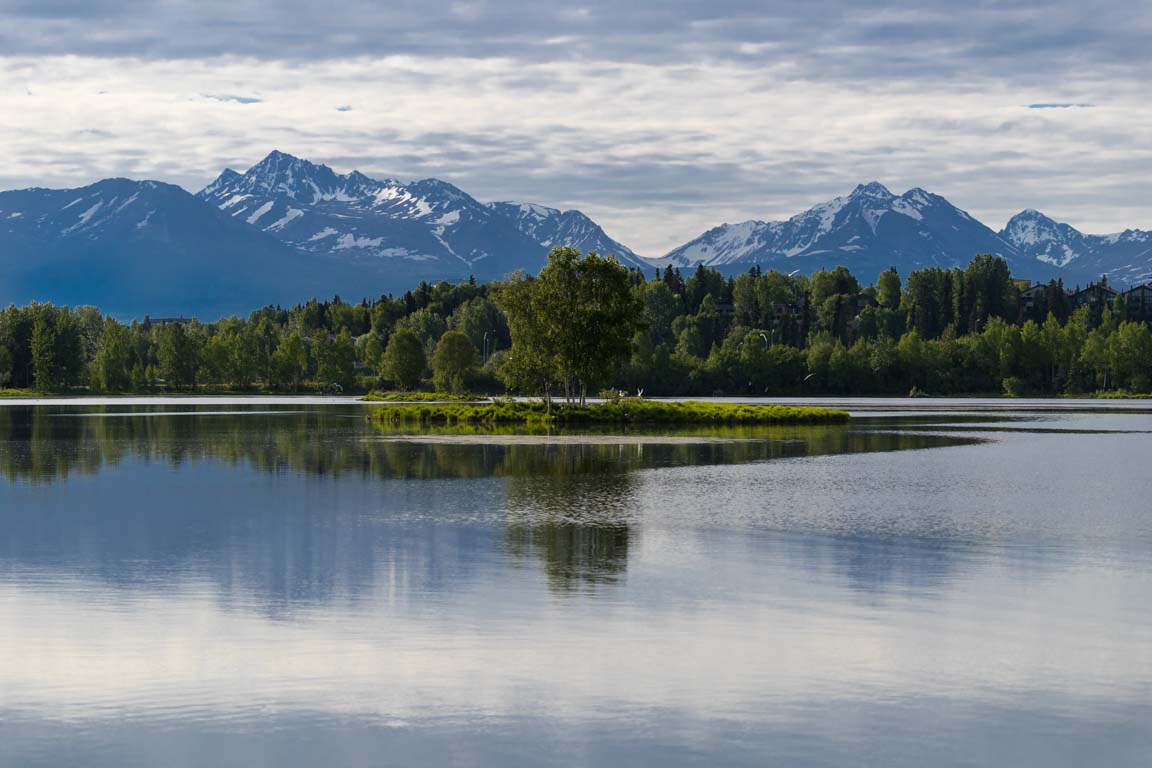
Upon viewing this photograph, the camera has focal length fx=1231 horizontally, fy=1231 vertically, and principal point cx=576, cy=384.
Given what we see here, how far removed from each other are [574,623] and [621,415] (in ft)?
262

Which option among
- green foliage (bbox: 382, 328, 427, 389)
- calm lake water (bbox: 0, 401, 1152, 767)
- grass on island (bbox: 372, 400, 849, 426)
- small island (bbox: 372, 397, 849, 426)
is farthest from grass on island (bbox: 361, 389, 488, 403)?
calm lake water (bbox: 0, 401, 1152, 767)

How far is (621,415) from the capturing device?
10194 centimetres

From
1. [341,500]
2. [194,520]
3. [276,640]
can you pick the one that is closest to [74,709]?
[276,640]

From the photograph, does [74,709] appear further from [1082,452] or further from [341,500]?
[1082,452]

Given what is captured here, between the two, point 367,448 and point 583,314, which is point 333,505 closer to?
point 367,448

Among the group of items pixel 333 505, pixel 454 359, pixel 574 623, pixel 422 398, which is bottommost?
pixel 574 623

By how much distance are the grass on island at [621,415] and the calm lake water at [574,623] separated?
5268 cm

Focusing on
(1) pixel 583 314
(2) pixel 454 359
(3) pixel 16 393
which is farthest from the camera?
(3) pixel 16 393

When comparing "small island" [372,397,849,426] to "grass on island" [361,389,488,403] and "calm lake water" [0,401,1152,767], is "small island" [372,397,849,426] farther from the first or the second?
"calm lake water" [0,401,1152,767]

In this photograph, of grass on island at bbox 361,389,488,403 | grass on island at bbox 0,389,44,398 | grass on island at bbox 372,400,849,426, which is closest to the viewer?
grass on island at bbox 372,400,849,426

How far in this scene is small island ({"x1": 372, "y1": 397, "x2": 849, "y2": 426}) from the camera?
101 metres

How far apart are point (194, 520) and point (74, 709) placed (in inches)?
785

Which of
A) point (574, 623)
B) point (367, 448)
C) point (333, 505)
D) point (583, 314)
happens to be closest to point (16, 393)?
point (583, 314)

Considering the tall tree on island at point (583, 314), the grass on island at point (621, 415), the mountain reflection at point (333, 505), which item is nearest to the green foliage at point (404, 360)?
the grass on island at point (621, 415)
